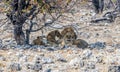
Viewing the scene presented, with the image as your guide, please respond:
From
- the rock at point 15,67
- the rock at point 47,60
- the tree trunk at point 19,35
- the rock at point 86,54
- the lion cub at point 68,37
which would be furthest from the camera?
the lion cub at point 68,37

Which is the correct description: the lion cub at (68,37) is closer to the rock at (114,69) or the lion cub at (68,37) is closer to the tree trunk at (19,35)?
the tree trunk at (19,35)

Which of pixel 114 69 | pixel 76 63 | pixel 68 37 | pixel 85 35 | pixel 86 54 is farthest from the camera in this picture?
pixel 85 35

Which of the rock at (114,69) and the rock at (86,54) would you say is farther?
the rock at (86,54)

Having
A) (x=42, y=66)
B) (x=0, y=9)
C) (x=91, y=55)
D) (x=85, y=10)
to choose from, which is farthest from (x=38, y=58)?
(x=85, y=10)

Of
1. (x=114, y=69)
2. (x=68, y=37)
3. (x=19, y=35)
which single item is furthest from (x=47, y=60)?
(x=68, y=37)

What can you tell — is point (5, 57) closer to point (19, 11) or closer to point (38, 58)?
point (38, 58)

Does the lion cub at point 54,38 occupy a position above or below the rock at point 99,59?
above

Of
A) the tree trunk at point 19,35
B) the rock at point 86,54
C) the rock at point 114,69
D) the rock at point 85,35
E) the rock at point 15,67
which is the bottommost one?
the rock at point 85,35

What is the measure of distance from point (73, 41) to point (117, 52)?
179cm

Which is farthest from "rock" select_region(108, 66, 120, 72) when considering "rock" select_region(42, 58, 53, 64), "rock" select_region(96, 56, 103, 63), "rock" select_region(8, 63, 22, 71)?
"rock" select_region(8, 63, 22, 71)

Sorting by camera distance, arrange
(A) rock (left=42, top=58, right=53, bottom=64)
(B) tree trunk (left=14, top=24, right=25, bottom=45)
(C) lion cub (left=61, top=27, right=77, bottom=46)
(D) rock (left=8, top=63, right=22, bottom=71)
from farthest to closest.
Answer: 1. (C) lion cub (left=61, top=27, right=77, bottom=46)
2. (B) tree trunk (left=14, top=24, right=25, bottom=45)
3. (A) rock (left=42, top=58, right=53, bottom=64)
4. (D) rock (left=8, top=63, right=22, bottom=71)

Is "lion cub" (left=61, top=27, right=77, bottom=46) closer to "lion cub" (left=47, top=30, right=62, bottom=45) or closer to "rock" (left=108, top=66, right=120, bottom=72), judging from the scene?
"lion cub" (left=47, top=30, right=62, bottom=45)

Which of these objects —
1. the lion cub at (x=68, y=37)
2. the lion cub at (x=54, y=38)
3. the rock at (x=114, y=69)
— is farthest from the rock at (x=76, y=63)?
the lion cub at (x=54, y=38)

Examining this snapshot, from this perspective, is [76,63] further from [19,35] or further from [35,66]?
[19,35]
